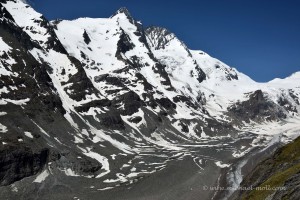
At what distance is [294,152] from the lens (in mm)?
84125

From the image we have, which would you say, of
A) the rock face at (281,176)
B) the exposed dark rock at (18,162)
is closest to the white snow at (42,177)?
the exposed dark rock at (18,162)

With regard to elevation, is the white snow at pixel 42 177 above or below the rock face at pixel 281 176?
above

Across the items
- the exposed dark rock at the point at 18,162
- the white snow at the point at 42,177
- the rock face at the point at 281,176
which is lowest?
the rock face at the point at 281,176

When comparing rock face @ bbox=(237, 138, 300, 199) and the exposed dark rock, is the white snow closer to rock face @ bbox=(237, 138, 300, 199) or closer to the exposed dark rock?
the exposed dark rock

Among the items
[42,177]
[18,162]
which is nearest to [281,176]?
[42,177]

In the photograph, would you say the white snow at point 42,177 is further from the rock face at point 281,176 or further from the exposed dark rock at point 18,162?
the rock face at point 281,176

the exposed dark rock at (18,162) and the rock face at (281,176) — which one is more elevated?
the exposed dark rock at (18,162)

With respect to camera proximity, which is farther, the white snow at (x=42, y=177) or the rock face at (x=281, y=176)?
the white snow at (x=42, y=177)

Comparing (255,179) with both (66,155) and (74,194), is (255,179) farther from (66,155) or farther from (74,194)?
(66,155)

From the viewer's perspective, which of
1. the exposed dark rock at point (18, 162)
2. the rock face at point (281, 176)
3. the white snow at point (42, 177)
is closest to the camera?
the rock face at point (281, 176)

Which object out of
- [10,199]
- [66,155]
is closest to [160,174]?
[66,155]

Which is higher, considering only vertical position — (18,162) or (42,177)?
(18,162)

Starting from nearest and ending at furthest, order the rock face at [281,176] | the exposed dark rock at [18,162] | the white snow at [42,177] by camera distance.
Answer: the rock face at [281,176], the exposed dark rock at [18,162], the white snow at [42,177]

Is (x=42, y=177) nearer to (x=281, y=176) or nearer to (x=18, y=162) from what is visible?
(x=18, y=162)
